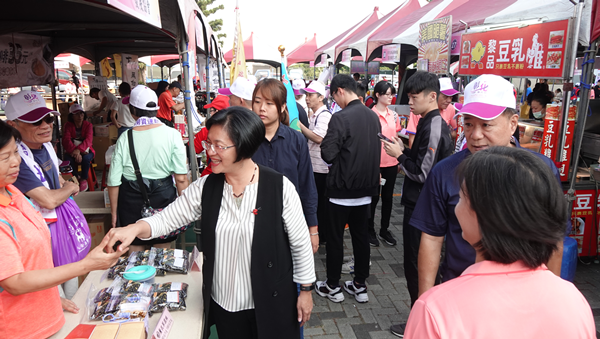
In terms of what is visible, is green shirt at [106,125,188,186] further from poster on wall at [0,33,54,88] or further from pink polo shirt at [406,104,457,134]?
poster on wall at [0,33,54,88]

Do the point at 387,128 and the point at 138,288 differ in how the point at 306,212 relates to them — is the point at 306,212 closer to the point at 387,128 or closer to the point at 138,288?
the point at 138,288

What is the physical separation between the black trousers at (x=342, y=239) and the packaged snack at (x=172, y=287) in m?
1.54

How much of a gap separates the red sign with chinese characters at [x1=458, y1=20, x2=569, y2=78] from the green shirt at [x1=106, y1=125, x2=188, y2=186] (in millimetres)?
3646

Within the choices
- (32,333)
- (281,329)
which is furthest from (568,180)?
(32,333)

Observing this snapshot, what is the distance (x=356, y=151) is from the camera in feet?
10.6

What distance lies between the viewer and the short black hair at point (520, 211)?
87 cm

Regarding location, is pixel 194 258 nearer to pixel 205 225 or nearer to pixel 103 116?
pixel 205 225

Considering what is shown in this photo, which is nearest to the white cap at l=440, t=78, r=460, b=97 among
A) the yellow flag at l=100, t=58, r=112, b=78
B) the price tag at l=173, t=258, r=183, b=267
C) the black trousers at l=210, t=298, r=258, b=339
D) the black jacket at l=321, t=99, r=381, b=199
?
the black jacket at l=321, t=99, r=381, b=199

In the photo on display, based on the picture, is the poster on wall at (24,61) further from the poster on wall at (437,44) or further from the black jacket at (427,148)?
the poster on wall at (437,44)

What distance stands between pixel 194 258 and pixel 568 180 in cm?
380

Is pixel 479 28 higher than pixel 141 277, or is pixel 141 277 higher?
pixel 479 28

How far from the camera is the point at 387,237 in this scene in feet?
15.6

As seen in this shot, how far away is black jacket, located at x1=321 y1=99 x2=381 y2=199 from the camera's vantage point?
127 inches

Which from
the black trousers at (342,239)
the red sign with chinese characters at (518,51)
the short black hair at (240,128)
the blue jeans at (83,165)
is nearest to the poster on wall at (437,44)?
the red sign with chinese characters at (518,51)
